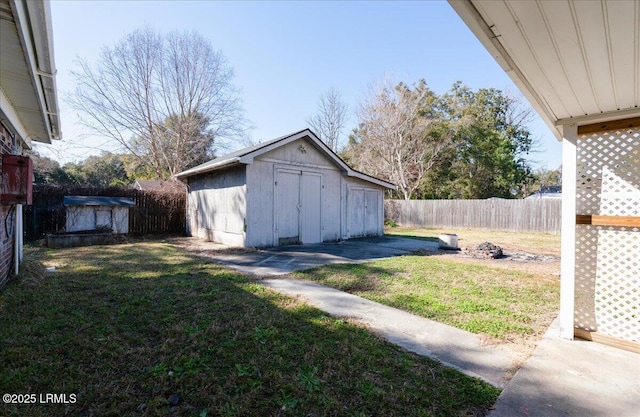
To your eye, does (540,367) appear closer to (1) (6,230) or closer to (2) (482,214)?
(1) (6,230)

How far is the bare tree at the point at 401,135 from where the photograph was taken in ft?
77.9

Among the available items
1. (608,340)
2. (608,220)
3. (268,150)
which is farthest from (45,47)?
(268,150)

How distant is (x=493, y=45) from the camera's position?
6.44 feet

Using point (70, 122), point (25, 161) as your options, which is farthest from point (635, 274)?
point (70, 122)

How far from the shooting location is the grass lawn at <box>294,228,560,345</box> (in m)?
3.58

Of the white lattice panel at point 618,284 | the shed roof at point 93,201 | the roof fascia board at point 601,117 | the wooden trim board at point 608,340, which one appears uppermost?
the roof fascia board at point 601,117

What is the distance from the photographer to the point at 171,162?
20.9 m

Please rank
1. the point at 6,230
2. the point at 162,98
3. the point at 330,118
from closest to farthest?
the point at 6,230 → the point at 162,98 → the point at 330,118

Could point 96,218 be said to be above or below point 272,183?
below

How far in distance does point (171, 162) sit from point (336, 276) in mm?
19143

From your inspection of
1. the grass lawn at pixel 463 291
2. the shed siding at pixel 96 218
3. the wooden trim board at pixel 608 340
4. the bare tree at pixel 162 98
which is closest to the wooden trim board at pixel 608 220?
the wooden trim board at pixel 608 340

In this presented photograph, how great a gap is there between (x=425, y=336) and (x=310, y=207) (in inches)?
300

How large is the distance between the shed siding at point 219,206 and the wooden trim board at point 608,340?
25.4ft

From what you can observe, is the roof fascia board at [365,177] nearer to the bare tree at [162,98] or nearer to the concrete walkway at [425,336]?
the concrete walkway at [425,336]
